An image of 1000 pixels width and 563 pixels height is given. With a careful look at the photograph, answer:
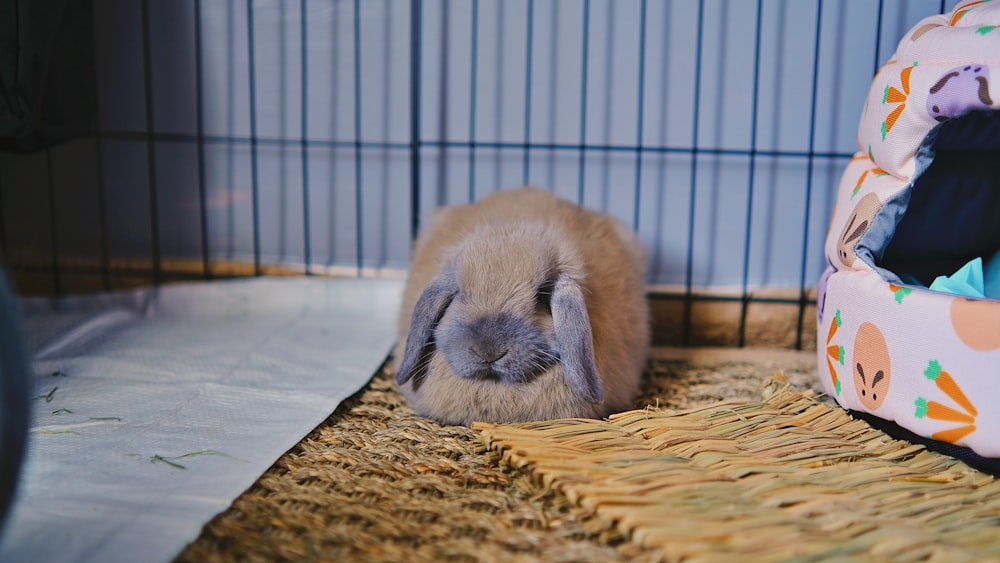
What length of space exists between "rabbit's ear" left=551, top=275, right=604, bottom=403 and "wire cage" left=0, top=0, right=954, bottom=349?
3.89ft

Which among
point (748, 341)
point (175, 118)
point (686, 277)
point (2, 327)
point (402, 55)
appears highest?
point (402, 55)

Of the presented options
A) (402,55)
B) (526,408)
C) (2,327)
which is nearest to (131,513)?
(2,327)

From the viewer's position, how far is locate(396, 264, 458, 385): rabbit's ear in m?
2.04

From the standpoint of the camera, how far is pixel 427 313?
2041 mm

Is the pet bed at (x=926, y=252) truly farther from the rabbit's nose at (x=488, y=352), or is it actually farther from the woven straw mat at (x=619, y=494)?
the rabbit's nose at (x=488, y=352)

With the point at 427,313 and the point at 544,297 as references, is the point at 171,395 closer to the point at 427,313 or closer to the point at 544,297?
the point at 427,313

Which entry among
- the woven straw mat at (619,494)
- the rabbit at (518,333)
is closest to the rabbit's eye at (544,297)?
the rabbit at (518,333)

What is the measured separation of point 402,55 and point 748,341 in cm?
173

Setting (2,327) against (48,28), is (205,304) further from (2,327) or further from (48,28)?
(2,327)

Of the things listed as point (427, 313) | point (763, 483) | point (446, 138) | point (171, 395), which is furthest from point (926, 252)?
point (171, 395)

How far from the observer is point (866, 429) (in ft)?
6.45

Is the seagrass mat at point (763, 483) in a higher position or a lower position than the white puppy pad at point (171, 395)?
higher

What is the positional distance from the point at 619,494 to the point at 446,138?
193 centimetres

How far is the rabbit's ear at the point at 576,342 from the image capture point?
1.92 metres
